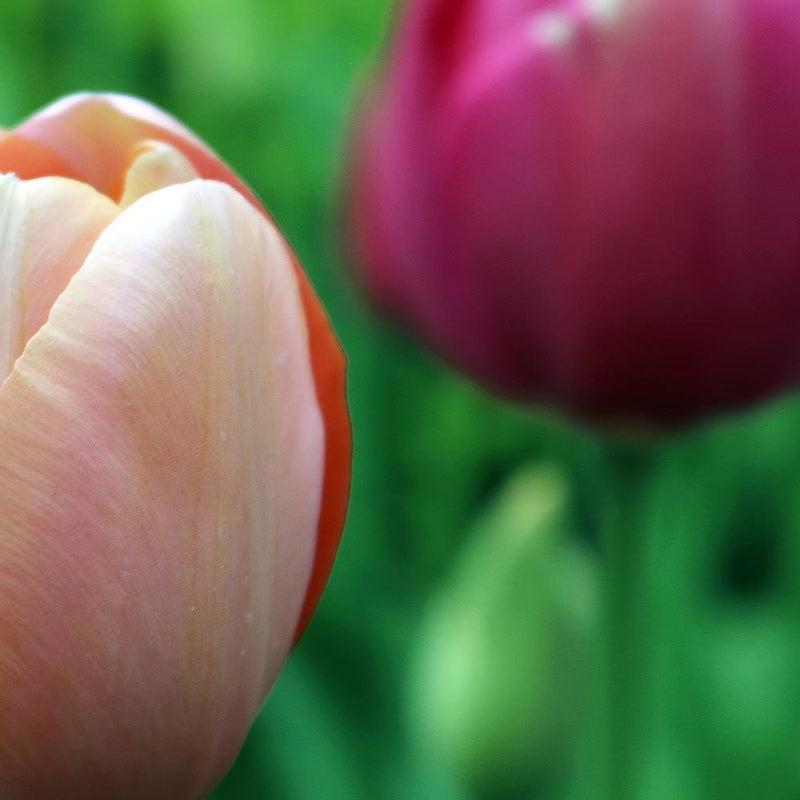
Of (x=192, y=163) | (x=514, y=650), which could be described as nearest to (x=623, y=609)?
(x=514, y=650)

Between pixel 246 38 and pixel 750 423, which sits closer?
pixel 750 423

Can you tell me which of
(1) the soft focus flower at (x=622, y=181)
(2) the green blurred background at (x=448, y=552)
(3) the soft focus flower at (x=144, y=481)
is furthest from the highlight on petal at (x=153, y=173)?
(2) the green blurred background at (x=448, y=552)

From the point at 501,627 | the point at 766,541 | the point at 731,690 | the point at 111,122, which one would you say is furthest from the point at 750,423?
the point at 111,122

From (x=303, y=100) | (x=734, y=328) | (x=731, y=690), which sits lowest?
(x=731, y=690)

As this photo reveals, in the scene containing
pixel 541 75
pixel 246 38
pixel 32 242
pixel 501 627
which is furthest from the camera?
pixel 246 38

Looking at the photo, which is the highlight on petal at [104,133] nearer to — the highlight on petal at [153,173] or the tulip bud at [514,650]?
the highlight on petal at [153,173]

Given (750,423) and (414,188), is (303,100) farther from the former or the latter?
(414,188)
